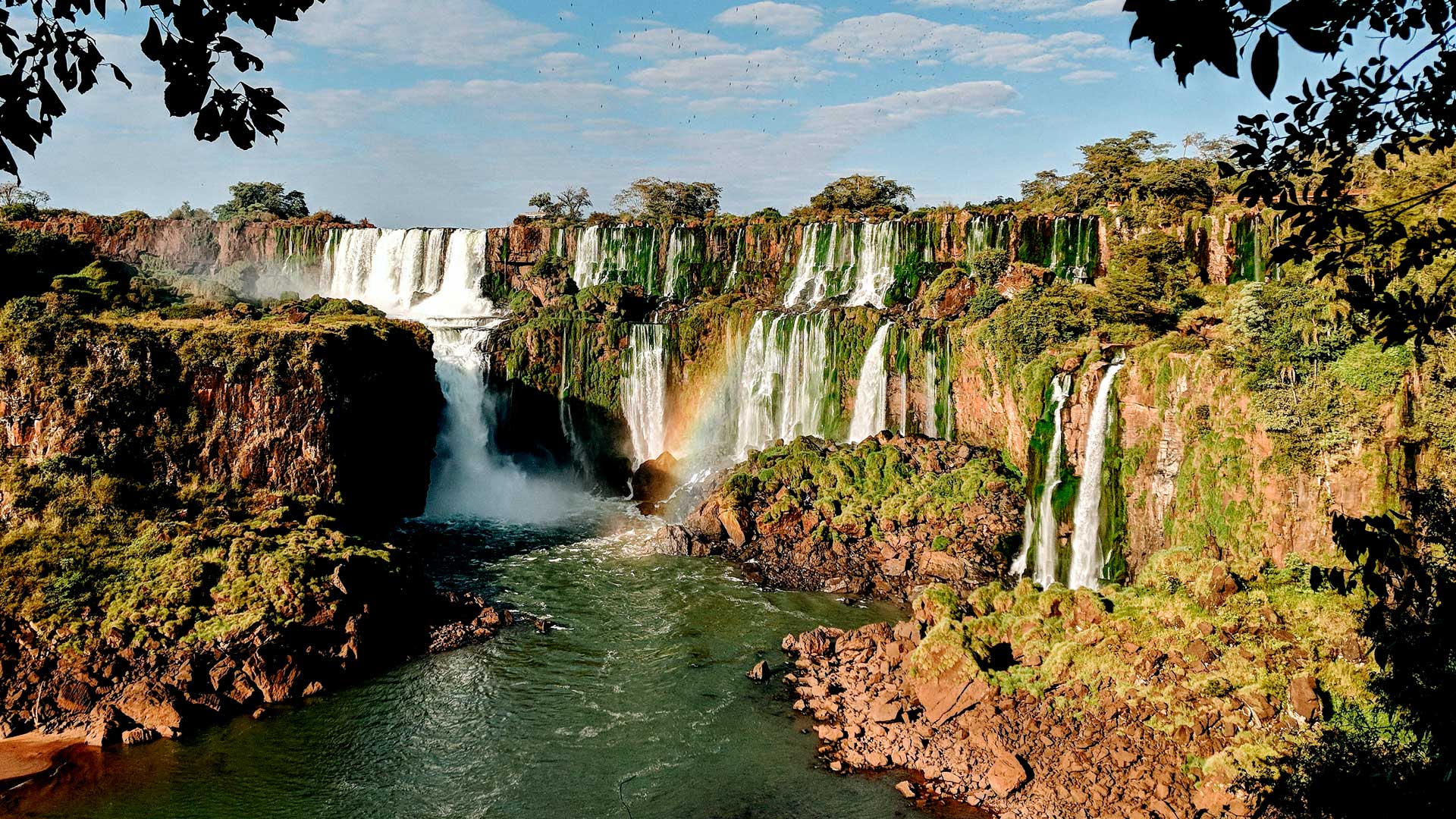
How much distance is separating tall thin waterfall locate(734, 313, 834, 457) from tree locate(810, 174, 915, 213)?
69.9 feet

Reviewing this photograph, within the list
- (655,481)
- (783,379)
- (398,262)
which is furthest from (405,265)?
(783,379)

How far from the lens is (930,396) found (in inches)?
1168

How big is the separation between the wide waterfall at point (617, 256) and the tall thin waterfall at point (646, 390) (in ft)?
26.7

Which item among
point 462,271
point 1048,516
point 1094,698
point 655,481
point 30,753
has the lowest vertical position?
point 30,753

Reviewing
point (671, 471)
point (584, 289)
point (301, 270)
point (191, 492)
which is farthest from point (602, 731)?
point (301, 270)

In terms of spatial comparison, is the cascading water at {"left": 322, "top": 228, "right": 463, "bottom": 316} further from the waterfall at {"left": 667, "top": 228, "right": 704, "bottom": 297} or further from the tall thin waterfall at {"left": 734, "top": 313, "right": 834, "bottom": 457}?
the tall thin waterfall at {"left": 734, "top": 313, "right": 834, "bottom": 457}

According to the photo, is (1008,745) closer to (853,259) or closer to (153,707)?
(153,707)

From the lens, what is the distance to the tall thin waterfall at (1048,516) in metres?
22.9

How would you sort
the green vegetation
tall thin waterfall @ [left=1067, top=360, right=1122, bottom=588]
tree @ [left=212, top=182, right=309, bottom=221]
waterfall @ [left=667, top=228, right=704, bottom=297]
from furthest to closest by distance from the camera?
tree @ [left=212, top=182, right=309, bottom=221] → waterfall @ [left=667, top=228, right=704, bottom=297] → the green vegetation → tall thin waterfall @ [left=1067, top=360, right=1122, bottom=588]

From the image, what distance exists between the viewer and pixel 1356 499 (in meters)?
16.8

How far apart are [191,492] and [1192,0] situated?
24.6 meters

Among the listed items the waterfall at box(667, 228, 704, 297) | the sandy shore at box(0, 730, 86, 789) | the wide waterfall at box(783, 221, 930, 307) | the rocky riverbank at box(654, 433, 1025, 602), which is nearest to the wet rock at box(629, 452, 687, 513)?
the rocky riverbank at box(654, 433, 1025, 602)

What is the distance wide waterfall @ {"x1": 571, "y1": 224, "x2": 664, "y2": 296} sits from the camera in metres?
43.4

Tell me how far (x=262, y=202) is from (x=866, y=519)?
158ft
